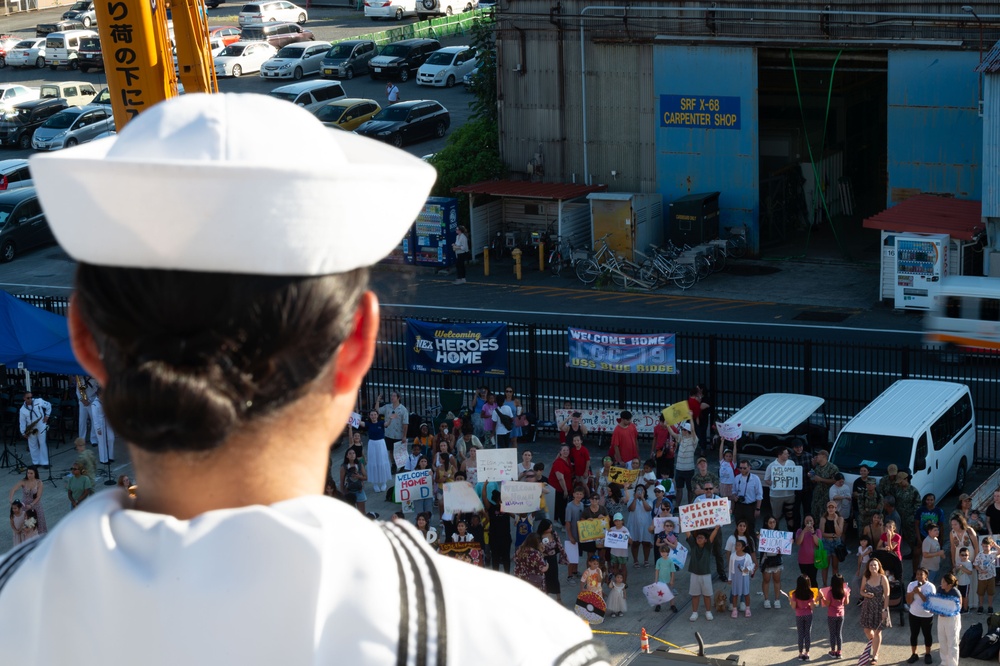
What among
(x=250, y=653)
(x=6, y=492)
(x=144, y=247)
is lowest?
(x=6, y=492)

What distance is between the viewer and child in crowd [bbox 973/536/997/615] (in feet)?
57.0

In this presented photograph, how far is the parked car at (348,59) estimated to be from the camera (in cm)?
6269

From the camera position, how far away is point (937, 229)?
31.9 meters

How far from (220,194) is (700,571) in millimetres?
16891

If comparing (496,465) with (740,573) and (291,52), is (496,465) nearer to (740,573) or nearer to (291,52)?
(740,573)

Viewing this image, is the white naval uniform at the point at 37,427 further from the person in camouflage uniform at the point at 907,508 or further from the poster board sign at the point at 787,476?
the person in camouflage uniform at the point at 907,508

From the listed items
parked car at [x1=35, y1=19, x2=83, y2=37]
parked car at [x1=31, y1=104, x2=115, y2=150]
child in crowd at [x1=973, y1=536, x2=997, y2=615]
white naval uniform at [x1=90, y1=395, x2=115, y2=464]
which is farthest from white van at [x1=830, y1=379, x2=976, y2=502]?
parked car at [x1=35, y1=19, x2=83, y2=37]

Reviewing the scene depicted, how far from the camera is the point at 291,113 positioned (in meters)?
1.94

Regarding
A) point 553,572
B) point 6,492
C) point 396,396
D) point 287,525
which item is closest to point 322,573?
point 287,525

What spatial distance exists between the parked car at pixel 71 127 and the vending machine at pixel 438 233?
16.7 metres

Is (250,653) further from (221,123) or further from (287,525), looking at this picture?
(221,123)

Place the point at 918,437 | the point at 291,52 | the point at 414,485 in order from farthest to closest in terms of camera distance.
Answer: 1. the point at 291,52
2. the point at 414,485
3. the point at 918,437

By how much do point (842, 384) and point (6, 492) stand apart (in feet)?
49.5

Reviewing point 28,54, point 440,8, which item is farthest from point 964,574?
point 440,8
